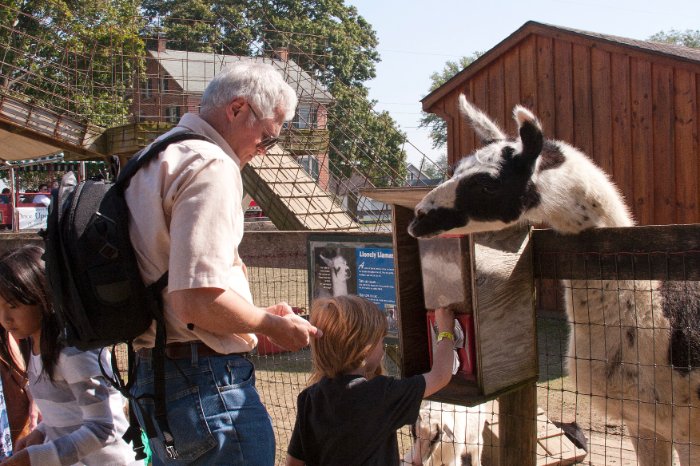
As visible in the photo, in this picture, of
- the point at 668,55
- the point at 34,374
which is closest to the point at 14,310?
the point at 34,374

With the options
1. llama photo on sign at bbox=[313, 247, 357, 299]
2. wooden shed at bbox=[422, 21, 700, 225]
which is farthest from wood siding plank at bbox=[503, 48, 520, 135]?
llama photo on sign at bbox=[313, 247, 357, 299]

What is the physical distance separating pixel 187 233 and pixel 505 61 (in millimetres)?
10258

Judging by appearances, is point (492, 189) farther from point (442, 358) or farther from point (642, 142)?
point (642, 142)

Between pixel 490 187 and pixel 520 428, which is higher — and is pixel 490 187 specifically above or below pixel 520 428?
above

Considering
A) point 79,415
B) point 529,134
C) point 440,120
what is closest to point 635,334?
point 529,134

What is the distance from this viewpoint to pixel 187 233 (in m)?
2.01

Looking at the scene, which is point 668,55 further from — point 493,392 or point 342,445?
point 342,445

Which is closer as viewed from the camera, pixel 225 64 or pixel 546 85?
pixel 546 85

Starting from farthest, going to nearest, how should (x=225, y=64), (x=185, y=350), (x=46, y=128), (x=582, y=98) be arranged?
1. (x=225, y=64)
2. (x=46, y=128)
3. (x=582, y=98)
4. (x=185, y=350)

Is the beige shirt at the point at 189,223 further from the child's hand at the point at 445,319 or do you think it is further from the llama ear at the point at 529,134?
the llama ear at the point at 529,134

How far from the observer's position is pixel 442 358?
2803mm

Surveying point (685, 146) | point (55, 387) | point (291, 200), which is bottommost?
point (55, 387)

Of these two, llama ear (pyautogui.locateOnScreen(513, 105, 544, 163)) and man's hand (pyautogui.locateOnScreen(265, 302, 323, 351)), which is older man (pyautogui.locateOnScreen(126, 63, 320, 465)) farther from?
llama ear (pyautogui.locateOnScreen(513, 105, 544, 163))

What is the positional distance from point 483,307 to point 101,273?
150 centimetres
